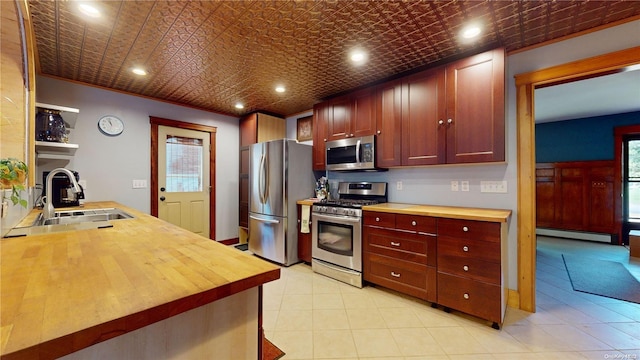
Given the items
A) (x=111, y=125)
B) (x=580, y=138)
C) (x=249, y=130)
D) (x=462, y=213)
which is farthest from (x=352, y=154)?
(x=580, y=138)

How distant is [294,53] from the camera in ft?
7.79

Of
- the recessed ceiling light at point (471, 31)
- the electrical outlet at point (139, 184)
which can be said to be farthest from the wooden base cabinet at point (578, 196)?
the electrical outlet at point (139, 184)

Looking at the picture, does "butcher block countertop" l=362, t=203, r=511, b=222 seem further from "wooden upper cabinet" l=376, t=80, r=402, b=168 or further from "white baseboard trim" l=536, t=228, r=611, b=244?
"white baseboard trim" l=536, t=228, r=611, b=244

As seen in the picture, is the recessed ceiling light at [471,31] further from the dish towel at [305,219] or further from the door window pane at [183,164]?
the door window pane at [183,164]

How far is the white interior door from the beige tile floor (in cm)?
203

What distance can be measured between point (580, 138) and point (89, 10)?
733 centimetres

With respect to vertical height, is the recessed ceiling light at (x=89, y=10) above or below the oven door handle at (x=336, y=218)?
above

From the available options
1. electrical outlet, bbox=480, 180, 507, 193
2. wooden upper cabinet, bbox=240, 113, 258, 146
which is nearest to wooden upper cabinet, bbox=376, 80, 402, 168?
electrical outlet, bbox=480, 180, 507, 193

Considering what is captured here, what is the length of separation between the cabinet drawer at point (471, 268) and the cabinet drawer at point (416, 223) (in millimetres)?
252

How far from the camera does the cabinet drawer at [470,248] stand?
196 centimetres

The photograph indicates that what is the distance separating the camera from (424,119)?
2.58m

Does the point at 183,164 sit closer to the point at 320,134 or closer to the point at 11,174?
the point at 320,134

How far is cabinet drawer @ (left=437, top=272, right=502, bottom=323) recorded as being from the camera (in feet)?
6.38

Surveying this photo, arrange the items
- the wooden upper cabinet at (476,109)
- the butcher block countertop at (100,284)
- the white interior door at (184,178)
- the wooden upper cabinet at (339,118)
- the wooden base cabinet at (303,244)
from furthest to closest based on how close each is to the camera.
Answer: the white interior door at (184,178) < the wooden base cabinet at (303,244) < the wooden upper cabinet at (339,118) < the wooden upper cabinet at (476,109) < the butcher block countertop at (100,284)
